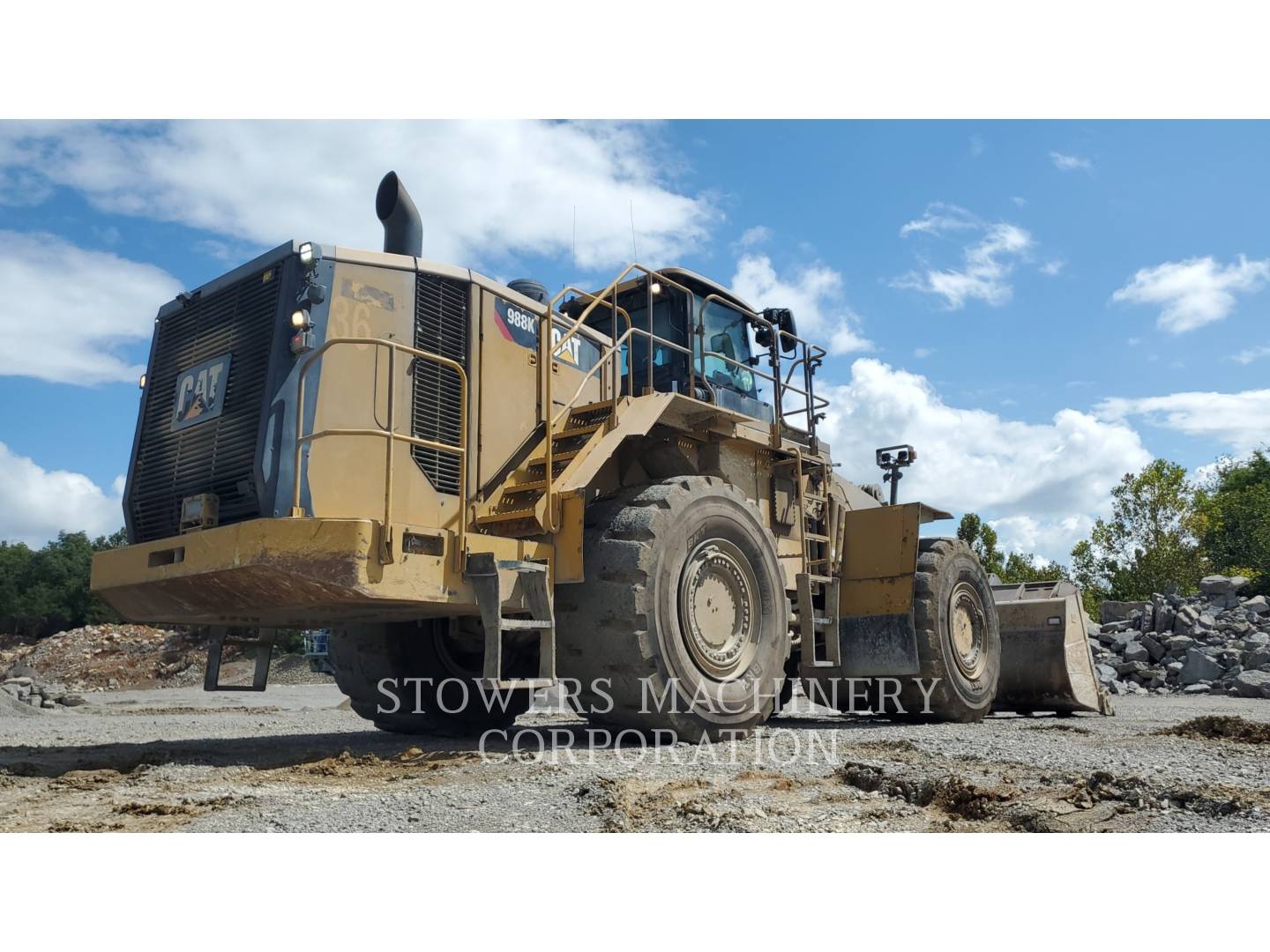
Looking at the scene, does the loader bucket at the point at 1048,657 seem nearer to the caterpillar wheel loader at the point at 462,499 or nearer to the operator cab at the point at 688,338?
the caterpillar wheel loader at the point at 462,499

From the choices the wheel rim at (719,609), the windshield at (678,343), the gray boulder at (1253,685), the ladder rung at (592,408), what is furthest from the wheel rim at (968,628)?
the gray boulder at (1253,685)

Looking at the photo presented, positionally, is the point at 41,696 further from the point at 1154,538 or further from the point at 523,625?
the point at 1154,538

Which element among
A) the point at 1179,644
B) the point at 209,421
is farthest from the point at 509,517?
the point at 1179,644

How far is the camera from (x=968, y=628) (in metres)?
9.88

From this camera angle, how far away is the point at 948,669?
9070mm

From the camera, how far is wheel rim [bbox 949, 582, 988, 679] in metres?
9.55

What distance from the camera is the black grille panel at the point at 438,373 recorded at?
634 cm

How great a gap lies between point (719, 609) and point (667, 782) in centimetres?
236

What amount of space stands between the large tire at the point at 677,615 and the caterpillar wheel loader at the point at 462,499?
0.06 ft

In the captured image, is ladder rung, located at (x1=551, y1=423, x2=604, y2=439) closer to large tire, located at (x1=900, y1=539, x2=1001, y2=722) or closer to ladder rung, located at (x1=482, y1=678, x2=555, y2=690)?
ladder rung, located at (x1=482, y1=678, x2=555, y2=690)

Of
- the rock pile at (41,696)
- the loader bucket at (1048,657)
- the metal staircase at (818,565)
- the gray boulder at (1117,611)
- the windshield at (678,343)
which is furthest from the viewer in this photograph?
the gray boulder at (1117,611)

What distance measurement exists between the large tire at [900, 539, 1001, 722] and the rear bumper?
4765 mm

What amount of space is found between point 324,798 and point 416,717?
3.84m

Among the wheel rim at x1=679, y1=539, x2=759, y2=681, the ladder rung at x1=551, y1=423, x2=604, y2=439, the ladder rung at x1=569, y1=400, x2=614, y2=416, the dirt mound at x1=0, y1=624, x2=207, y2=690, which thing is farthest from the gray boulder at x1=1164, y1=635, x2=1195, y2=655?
the dirt mound at x1=0, y1=624, x2=207, y2=690
